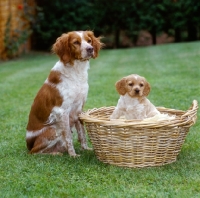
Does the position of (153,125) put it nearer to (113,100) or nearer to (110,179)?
(110,179)

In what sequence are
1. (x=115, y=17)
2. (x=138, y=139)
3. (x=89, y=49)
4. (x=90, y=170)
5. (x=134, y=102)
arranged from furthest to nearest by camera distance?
(x=115, y=17)
(x=134, y=102)
(x=89, y=49)
(x=90, y=170)
(x=138, y=139)

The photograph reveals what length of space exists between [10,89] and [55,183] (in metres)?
5.48

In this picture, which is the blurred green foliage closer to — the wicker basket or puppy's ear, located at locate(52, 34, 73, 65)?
puppy's ear, located at locate(52, 34, 73, 65)

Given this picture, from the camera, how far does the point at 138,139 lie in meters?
3.89

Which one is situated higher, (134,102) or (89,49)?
(89,49)

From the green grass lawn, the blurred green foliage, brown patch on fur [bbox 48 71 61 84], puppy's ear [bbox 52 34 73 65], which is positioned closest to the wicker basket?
the green grass lawn

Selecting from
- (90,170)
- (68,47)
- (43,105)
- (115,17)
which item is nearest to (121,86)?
(68,47)

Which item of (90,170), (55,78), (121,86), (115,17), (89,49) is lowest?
(115,17)

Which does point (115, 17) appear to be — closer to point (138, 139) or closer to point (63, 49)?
point (63, 49)

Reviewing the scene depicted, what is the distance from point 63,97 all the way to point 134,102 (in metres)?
0.70

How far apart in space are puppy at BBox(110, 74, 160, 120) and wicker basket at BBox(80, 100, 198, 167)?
1.84ft

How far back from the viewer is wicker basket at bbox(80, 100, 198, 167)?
3848 millimetres

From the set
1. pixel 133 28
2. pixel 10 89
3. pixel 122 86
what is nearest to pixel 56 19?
pixel 133 28

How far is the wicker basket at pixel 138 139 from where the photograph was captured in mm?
3848
